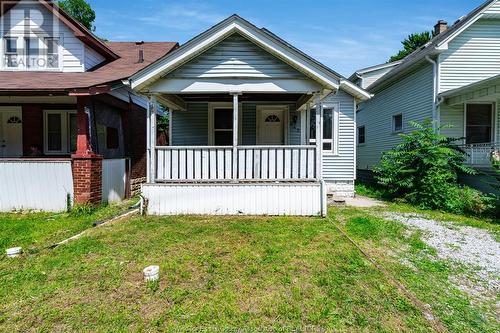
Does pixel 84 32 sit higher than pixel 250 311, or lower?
higher

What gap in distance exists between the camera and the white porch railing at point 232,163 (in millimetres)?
7320

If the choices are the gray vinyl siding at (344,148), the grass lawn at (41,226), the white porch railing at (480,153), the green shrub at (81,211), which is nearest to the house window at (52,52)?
the grass lawn at (41,226)

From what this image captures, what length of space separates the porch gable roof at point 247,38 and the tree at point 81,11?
28.7m

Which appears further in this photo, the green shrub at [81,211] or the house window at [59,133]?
the house window at [59,133]

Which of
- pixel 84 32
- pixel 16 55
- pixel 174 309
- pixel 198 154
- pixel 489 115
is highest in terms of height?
pixel 84 32

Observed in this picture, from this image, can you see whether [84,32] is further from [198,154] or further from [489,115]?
[489,115]

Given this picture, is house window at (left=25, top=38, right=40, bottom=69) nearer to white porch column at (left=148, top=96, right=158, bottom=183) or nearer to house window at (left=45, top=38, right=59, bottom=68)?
house window at (left=45, top=38, right=59, bottom=68)

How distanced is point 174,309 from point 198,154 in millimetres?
4519

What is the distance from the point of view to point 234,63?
7.11m

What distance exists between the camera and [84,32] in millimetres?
9602

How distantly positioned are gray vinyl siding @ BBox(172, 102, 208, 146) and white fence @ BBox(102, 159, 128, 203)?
1840 millimetres

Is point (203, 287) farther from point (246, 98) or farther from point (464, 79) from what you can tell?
point (464, 79)

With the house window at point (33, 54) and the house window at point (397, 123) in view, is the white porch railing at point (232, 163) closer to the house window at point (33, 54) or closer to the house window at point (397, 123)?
the house window at point (33, 54)

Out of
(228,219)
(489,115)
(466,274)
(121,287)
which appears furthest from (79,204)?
(489,115)
